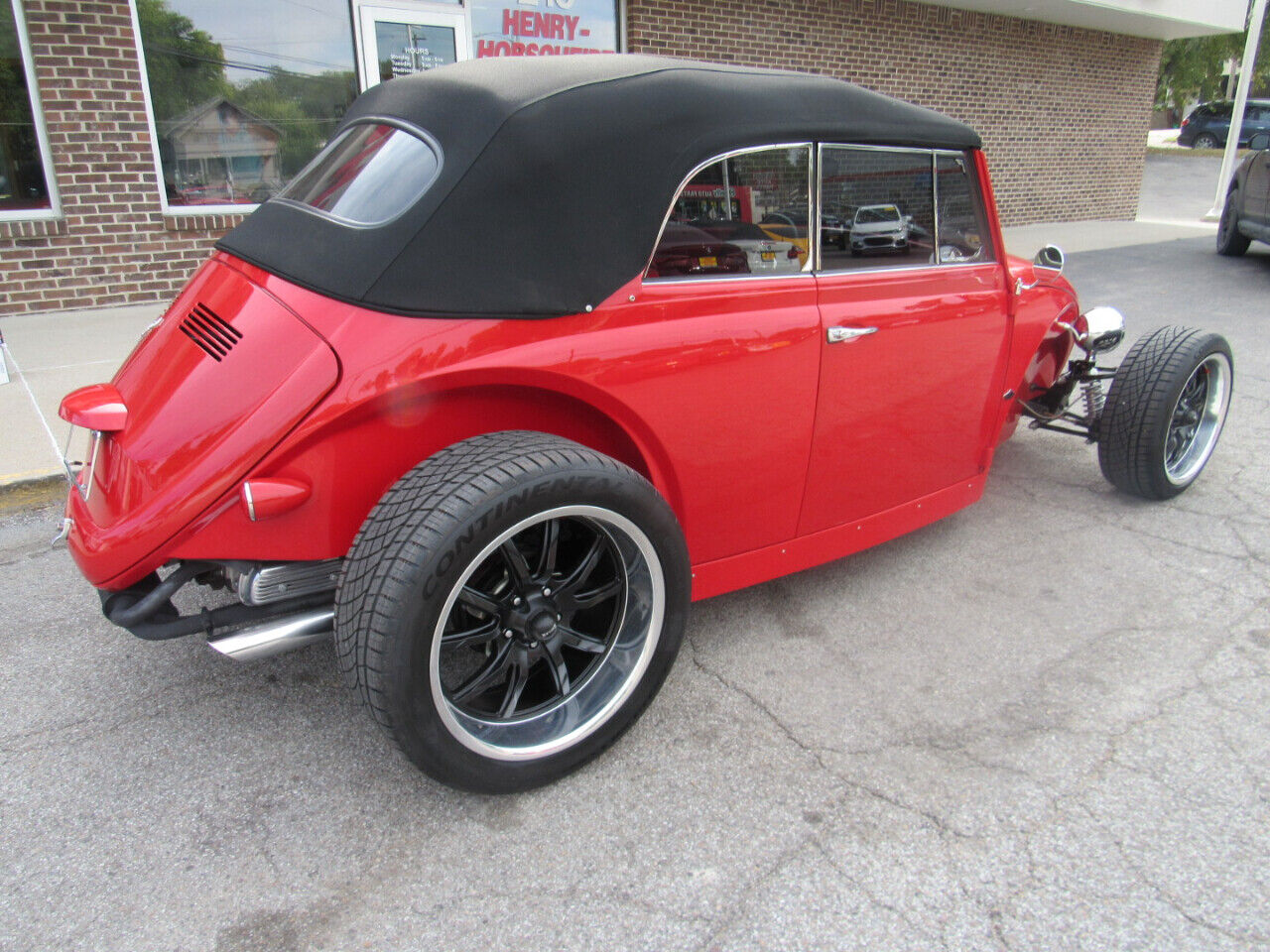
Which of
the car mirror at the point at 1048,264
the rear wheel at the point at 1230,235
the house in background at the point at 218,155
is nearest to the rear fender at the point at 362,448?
the car mirror at the point at 1048,264

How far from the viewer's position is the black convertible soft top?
2227mm

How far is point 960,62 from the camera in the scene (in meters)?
12.8

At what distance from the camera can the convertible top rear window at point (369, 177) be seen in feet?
7.68

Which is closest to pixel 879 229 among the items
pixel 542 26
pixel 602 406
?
pixel 602 406

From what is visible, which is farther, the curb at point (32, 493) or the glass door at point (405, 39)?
the glass door at point (405, 39)

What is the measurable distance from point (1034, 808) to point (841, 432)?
48.1 inches

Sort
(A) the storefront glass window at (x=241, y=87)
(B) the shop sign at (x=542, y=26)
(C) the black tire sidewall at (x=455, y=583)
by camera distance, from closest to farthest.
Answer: (C) the black tire sidewall at (x=455, y=583) → (A) the storefront glass window at (x=241, y=87) → (B) the shop sign at (x=542, y=26)

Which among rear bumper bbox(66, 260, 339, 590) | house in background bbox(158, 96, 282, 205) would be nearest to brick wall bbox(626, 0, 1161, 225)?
house in background bbox(158, 96, 282, 205)

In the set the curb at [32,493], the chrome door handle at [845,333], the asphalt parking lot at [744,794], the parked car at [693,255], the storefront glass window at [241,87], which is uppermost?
the storefront glass window at [241,87]

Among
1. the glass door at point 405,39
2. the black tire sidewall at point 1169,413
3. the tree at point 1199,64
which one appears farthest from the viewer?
the tree at point 1199,64

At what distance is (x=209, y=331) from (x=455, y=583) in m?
1.01

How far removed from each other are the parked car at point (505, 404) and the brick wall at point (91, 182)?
5.30 m

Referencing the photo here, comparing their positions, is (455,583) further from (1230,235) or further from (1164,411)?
(1230,235)

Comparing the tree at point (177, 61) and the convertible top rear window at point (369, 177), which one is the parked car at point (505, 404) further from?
the tree at point (177, 61)
